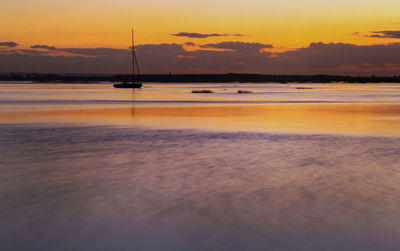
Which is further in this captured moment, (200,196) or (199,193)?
(199,193)

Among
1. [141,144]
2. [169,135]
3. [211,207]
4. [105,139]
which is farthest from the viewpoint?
[169,135]

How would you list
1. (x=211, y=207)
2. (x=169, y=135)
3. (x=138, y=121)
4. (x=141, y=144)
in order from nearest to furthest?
(x=211, y=207)
(x=141, y=144)
(x=169, y=135)
(x=138, y=121)

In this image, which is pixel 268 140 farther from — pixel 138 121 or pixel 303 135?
pixel 138 121

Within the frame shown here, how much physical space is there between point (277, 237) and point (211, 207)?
171cm

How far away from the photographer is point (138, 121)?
79.3 feet

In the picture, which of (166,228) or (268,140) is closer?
(166,228)

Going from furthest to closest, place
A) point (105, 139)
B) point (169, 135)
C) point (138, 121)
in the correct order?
1. point (138, 121)
2. point (169, 135)
3. point (105, 139)

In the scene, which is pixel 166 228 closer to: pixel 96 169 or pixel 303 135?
pixel 96 169

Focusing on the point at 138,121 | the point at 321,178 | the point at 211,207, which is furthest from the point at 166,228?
the point at 138,121

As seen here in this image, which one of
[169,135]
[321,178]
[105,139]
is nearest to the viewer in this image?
[321,178]

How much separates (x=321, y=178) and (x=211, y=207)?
11.1 feet

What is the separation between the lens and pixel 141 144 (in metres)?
15.4

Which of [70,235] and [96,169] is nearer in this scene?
[70,235]

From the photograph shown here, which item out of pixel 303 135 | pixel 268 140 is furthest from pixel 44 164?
pixel 303 135
